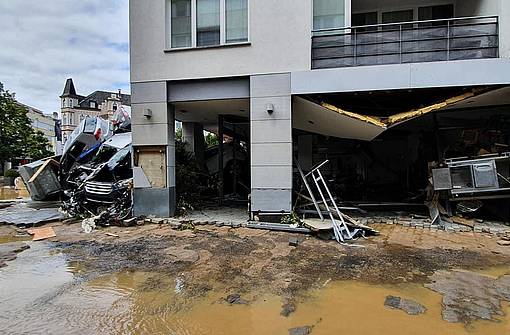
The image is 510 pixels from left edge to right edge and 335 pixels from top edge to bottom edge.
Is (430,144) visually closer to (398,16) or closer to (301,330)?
(398,16)

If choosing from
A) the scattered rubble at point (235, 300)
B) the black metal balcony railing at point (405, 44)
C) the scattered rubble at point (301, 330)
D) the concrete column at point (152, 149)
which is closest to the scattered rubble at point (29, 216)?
the concrete column at point (152, 149)

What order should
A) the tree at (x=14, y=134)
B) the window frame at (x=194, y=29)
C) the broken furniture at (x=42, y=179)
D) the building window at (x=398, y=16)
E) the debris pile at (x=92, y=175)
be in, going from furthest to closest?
the tree at (x=14, y=134) → the broken furniture at (x=42, y=179) → the building window at (x=398, y=16) → the debris pile at (x=92, y=175) → the window frame at (x=194, y=29)

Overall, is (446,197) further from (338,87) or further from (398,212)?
(338,87)

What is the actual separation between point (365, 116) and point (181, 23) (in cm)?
507

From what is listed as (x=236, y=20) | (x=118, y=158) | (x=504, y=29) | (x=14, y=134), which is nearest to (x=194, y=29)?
(x=236, y=20)

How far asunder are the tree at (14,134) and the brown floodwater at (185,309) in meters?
26.5

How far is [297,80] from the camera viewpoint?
7574 millimetres

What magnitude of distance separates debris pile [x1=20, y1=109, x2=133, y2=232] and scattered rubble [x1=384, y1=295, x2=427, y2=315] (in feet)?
21.0

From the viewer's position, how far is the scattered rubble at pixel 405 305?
11.4ft

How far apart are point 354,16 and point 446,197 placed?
5632 millimetres

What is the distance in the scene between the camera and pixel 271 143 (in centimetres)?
773

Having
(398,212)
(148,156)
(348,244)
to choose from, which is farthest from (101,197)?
(398,212)

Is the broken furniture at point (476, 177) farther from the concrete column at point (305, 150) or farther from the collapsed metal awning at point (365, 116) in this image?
the concrete column at point (305, 150)

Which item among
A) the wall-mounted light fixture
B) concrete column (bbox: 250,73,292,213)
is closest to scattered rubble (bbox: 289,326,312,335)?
concrete column (bbox: 250,73,292,213)
